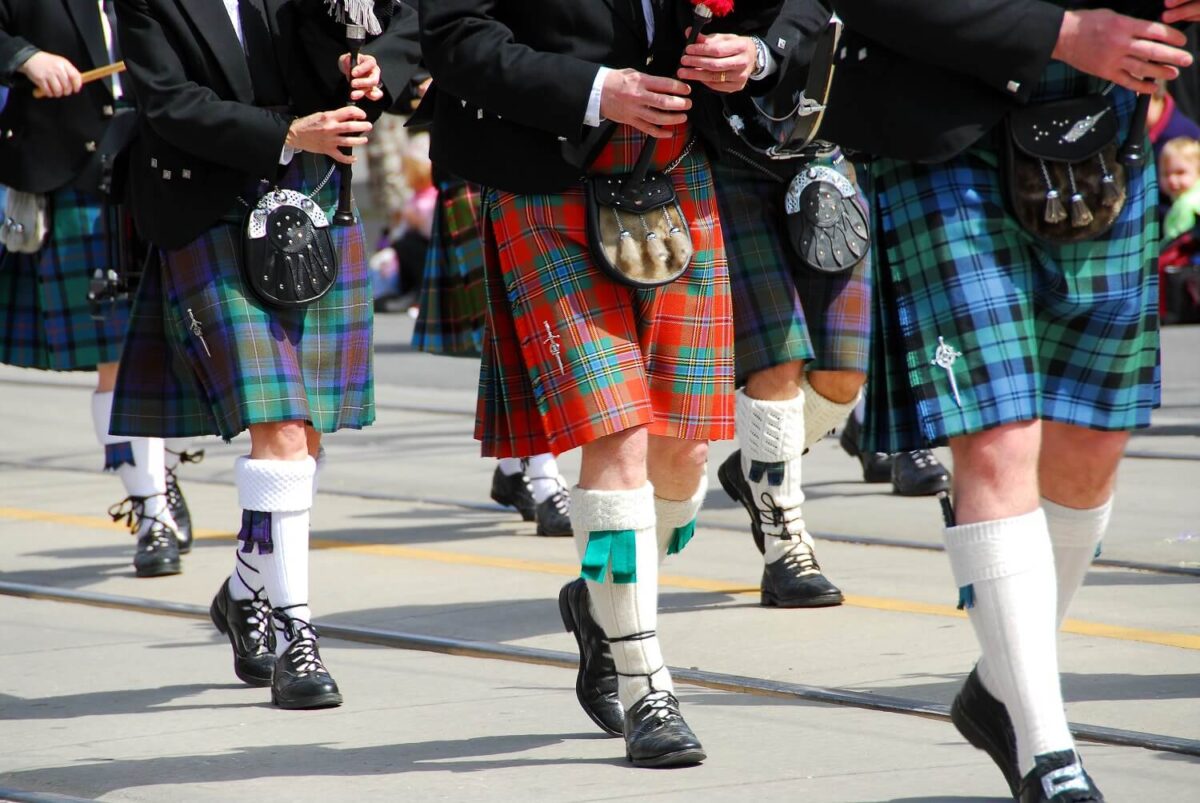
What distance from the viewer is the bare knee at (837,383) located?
5184 millimetres

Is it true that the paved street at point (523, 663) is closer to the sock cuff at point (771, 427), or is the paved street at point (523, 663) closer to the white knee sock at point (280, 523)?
the white knee sock at point (280, 523)

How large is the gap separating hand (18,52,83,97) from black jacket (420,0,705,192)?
242cm

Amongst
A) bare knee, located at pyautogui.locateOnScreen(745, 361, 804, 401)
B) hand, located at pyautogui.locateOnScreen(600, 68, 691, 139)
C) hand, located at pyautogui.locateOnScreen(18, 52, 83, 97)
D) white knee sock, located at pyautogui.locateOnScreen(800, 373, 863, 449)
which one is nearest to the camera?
hand, located at pyautogui.locateOnScreen(600, 68, 691, 139)

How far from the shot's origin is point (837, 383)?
5199 mm

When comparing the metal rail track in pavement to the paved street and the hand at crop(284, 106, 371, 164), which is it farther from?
the hand at crop(284, 106, 371, 164)

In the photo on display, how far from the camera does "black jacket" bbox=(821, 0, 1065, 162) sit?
3.00m

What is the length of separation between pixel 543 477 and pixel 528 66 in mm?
3162

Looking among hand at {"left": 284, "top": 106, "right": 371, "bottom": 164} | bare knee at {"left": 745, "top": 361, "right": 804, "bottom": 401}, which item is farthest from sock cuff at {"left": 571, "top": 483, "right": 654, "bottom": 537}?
bare knee at {"left": 745, "top": 361, "right": 804, "bottom": 401}

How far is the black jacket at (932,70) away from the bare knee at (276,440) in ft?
5.23

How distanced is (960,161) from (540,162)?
0.85 meters

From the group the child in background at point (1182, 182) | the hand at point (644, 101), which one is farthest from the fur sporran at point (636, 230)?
the child in background at point (1182, 182)

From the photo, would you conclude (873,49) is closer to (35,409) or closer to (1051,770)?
(1051,770)

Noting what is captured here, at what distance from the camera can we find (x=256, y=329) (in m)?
4.27

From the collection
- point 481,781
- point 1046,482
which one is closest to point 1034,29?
point 1046,482
